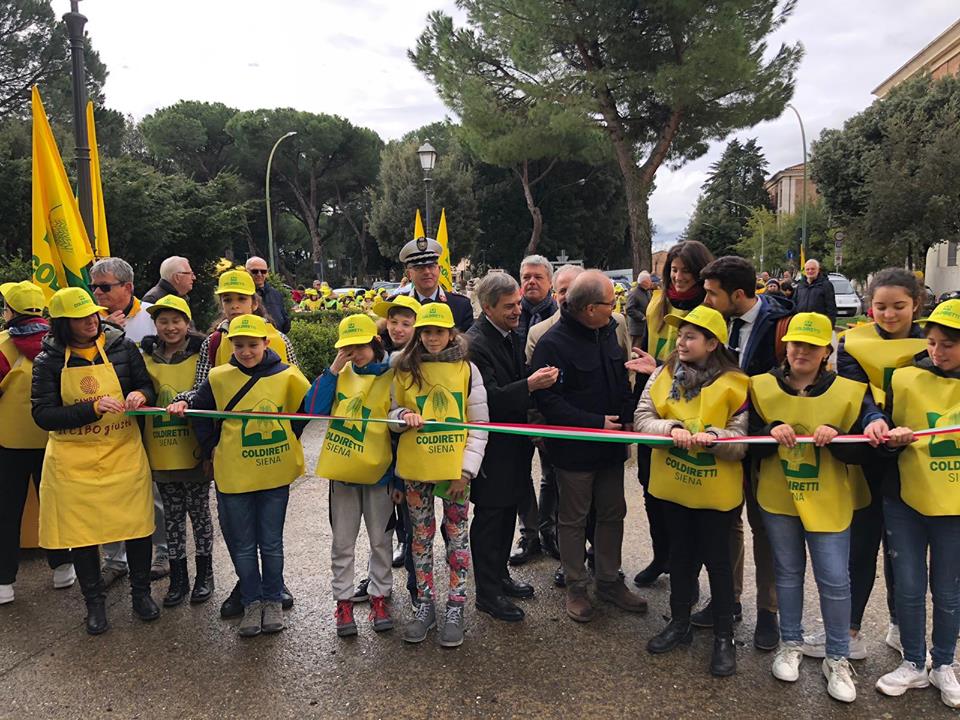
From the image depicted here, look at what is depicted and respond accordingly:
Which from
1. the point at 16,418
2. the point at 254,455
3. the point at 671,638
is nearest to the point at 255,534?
the point at 254,455

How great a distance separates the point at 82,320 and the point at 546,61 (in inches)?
775

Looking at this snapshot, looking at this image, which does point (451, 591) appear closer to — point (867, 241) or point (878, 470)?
point (878, 470)

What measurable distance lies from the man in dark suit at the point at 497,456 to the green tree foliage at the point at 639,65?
16.6 m

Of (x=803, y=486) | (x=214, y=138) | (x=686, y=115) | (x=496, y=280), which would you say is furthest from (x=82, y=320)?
(x=214, y=138)

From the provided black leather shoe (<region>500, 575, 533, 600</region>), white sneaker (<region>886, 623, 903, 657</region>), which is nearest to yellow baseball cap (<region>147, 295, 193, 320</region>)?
black leather shoe (<region>500, 575, 533, 600</region>)

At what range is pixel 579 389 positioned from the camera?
3.76 meters

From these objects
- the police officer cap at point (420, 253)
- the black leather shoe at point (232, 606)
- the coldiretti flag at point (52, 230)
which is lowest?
the black leather shoe at point (232, 606)

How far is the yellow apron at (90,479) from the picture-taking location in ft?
11.5

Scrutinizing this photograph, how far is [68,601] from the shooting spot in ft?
13.4

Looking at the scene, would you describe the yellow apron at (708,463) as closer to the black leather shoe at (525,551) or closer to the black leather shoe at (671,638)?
the black leather shoe at (671,638)

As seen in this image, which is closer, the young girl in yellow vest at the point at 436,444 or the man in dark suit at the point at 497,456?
the young girl in yellow vest at the point at 436,444

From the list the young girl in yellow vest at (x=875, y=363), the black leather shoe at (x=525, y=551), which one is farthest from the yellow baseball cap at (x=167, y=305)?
the young girl in yellow vest at (x=875, y=363)

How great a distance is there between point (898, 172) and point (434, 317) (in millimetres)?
27324

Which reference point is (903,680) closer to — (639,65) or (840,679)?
(840,679)
